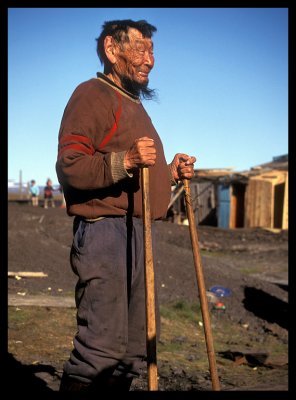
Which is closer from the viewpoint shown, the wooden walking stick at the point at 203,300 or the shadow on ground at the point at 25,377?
the wooden walking stick at the point at 203,300

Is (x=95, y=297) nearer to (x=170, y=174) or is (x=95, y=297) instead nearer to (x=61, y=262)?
(x=170, y=174)

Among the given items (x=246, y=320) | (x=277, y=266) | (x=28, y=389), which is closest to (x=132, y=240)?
(x=28, y=389)

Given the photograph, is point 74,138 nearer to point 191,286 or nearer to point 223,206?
point 191,286

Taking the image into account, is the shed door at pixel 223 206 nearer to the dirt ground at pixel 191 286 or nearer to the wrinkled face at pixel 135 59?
the dirt ground at pixel 191 286

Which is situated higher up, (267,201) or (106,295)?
(267,201)

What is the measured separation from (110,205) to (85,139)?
366 millimetres

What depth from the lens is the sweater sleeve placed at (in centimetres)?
256

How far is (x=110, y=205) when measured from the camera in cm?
270

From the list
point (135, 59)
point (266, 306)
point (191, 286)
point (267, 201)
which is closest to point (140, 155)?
point (135, 59)

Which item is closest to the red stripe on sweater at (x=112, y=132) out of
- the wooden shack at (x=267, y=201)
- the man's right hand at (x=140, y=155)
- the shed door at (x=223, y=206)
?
the man's right hand at (x=140, y=155)

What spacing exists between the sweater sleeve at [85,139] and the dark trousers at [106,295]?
26cm

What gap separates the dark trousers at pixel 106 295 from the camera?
2549mm

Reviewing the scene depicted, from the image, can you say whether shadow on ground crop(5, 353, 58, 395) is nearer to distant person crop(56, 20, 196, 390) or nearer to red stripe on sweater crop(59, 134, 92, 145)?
distant person crop(56, 20, 196, 390)

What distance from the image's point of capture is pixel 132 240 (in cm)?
276
